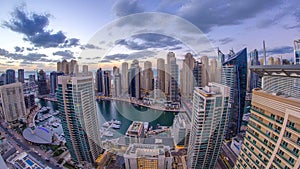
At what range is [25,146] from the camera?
456cm

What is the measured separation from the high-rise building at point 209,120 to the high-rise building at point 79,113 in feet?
6.55

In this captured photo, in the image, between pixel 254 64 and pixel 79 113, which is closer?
pixel 79 113

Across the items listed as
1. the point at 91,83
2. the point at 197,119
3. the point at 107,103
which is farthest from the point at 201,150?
the point at 107,103

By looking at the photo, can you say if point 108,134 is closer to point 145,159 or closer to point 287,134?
point 145,159

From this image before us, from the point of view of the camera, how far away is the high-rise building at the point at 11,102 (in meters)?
6.21

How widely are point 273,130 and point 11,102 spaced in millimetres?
8961

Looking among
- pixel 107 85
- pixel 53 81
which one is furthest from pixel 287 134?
pixel 53 81

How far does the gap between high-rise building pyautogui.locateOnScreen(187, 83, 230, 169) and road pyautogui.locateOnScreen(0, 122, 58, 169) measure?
3461 millimetres

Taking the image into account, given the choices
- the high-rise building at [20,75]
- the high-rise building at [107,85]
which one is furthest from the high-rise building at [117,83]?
the high-rise building at [20,75]

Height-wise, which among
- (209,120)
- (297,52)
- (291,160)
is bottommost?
(209,120)

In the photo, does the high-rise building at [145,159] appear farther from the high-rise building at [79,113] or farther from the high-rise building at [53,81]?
the high-rise building at [53,81]

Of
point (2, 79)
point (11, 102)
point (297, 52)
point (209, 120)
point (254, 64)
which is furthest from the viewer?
point (2, 79)

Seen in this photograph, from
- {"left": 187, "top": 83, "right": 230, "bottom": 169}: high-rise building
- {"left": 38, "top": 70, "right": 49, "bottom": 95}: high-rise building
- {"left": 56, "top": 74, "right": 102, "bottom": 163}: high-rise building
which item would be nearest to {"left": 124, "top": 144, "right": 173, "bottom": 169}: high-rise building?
{"left": 187, "top": 83, "right": 230, "bottom": 169}: high-rise building

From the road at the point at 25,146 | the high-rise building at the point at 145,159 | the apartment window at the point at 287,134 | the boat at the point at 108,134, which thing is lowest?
the road at the point at 25,146
